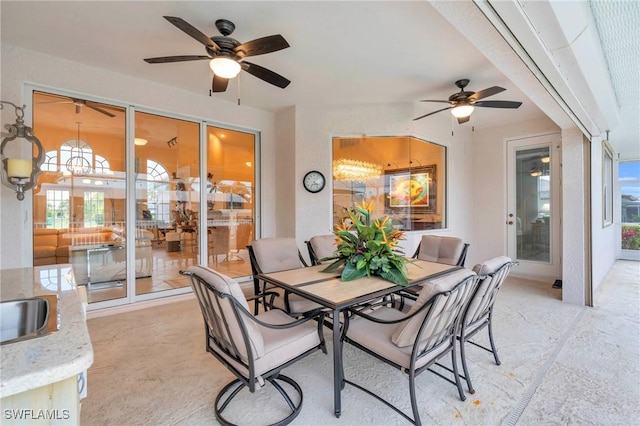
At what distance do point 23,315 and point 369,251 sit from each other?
197cm

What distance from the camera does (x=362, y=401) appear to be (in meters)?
1.85

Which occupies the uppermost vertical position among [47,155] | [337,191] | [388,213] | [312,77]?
[312,77]

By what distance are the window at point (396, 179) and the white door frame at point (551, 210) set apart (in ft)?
4.29

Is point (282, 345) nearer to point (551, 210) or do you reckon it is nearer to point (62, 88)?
point (62, 88)

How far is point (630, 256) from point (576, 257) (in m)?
4.80

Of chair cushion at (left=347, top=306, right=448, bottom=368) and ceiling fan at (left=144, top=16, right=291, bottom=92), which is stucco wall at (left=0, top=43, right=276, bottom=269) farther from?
chair cushion at (left=347, top=306, right=448, bottom=368)

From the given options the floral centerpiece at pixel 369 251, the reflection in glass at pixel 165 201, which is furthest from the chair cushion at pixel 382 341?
the reflection in glass at pixel 165 201

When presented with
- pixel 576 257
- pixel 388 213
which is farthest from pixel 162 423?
pixel 576 257

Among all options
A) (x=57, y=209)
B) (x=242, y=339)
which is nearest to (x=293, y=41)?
(x=242, y=339)

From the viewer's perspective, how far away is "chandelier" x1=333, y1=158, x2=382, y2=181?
4699 millimetres

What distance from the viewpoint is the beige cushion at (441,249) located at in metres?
3.12

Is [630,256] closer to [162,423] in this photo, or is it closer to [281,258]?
[281,258]

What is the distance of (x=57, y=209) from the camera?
11.4 feet

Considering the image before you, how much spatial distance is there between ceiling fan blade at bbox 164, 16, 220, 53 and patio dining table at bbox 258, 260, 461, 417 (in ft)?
6.35
